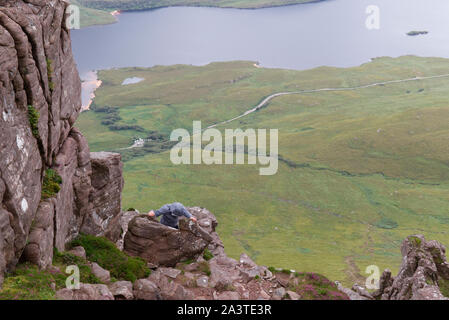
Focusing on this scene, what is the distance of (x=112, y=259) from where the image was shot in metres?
28.5

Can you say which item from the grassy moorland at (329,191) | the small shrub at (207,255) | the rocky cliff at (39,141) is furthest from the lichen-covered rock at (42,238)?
the grassy moorland at (329,191)

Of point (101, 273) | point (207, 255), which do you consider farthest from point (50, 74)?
point (207, 255)

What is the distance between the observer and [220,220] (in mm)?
111125

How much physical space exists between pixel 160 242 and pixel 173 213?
96.2 inches

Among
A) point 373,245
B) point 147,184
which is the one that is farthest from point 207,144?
point 373,245

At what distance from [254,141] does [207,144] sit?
829 inches

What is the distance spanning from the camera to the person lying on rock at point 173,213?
32625mm

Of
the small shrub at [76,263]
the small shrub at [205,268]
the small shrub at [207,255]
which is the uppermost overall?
the small shrub at [76,263]

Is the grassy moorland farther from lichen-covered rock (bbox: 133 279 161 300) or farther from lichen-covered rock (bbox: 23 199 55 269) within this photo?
lichen-covered rock (bbox: 23 199 55 269)

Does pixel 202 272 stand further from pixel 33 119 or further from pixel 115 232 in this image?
pixel 33 119

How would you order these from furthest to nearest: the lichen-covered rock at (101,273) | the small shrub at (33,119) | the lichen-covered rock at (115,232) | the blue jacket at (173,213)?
1. the lichen-covered rock at (115,232)
2. the blue jacket at (173,213)
3. the lichen-covered rock at (101,273)
4. the small shrub at (33,119)

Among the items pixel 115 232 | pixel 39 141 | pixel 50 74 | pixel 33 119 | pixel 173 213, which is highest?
pixel 50 74

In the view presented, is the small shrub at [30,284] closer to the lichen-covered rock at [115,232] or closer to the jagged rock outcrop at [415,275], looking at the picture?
the lichen-covered rock at [115,232]

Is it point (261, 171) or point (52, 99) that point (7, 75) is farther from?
point (261, 171)
